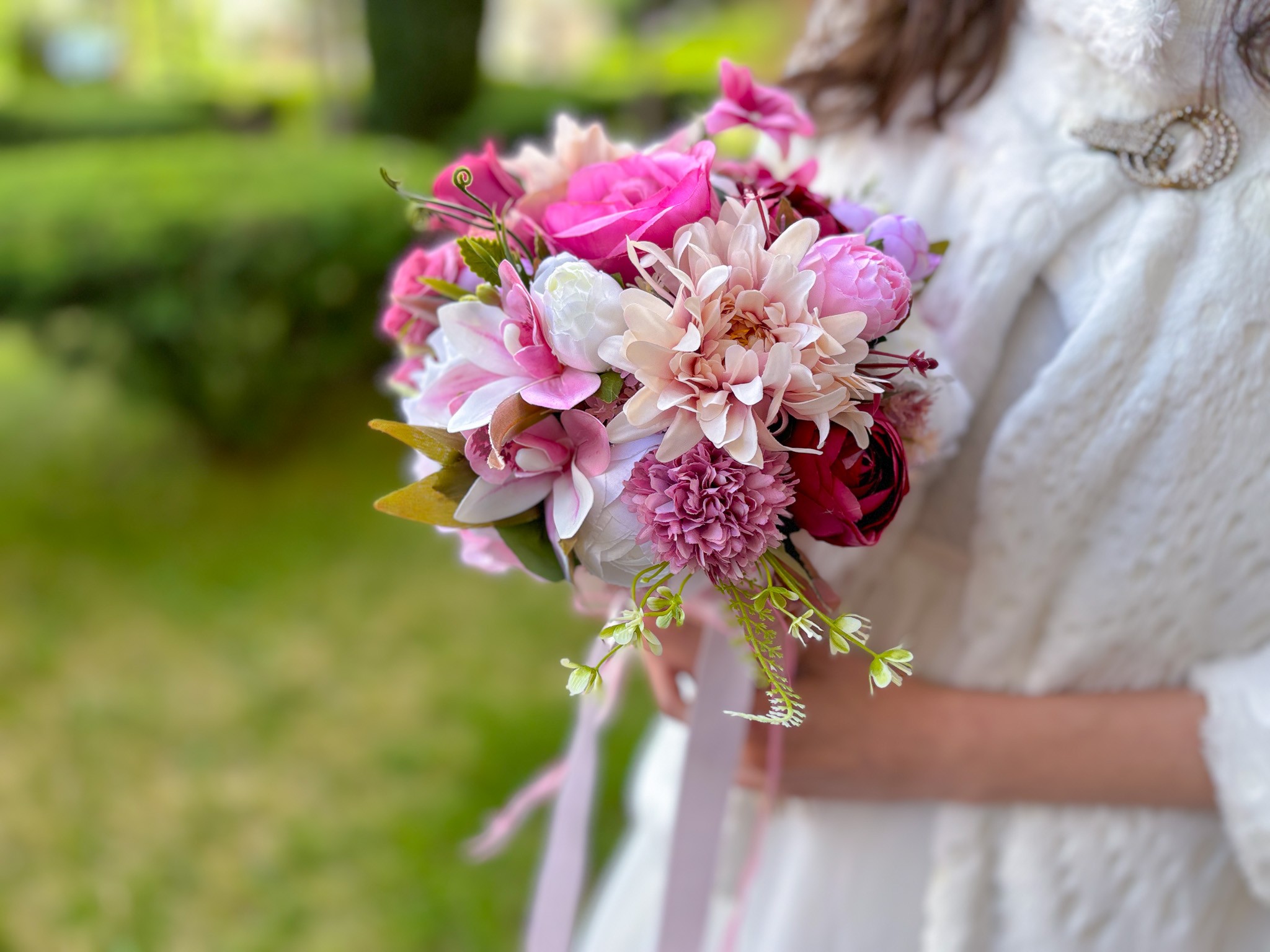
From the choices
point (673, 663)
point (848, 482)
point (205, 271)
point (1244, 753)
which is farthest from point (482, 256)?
point (205, 271)

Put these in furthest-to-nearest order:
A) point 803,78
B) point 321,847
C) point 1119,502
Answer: point 321,847 < point 803,78 < point 1119,502

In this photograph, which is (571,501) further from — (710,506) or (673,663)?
(673,663)

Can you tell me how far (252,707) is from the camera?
2.47 meters

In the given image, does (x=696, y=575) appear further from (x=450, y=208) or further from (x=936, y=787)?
(x=936, y=787)

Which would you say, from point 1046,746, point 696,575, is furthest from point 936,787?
point 696,575

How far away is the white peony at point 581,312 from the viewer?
0.55 m

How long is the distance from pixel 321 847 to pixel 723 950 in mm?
1429

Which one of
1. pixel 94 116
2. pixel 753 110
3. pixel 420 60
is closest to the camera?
pixel 753 110

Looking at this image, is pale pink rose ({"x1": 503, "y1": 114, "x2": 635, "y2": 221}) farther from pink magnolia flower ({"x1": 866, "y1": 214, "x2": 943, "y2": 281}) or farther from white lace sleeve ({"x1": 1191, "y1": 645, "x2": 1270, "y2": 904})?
white lace sleeve ({"x1": 1191, "y1": 645, "x2": 1270, "y2": 904})

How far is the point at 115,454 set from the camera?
361cm

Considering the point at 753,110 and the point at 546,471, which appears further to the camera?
the point at 753,110

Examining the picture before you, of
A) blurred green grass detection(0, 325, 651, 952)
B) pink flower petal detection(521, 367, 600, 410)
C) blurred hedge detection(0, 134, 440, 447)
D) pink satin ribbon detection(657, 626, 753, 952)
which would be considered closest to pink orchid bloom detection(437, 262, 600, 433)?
pink flower petal detection(521, 367, 600, 410)

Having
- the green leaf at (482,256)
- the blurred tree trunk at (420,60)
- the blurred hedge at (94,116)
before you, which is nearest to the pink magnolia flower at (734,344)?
the green leaf at (482,256)

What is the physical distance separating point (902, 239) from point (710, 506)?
26 centimetres
